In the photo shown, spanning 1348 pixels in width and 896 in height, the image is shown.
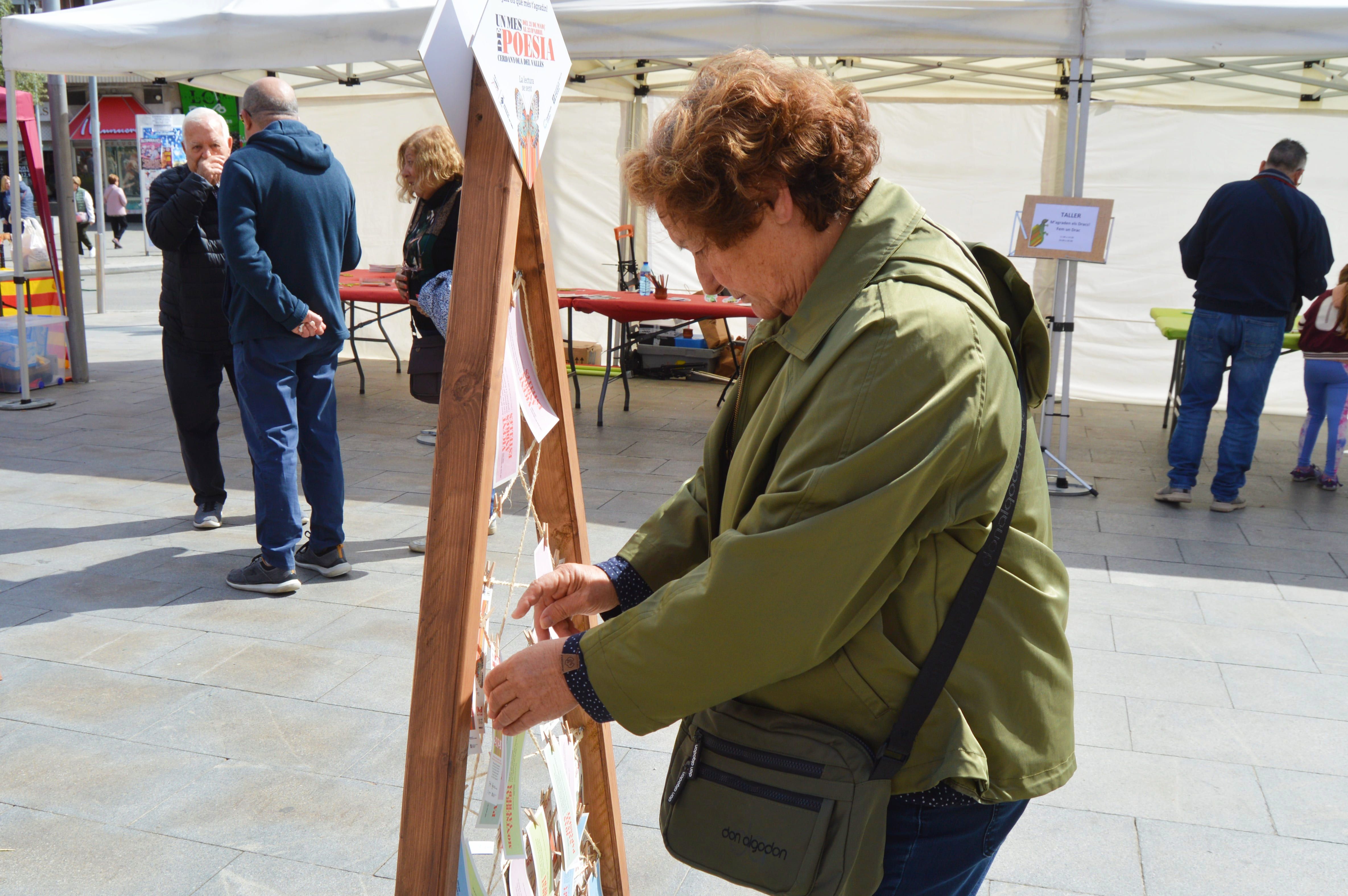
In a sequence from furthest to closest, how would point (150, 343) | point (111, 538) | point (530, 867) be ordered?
point (150, 343) < point (111, 538) < point (530, 867)

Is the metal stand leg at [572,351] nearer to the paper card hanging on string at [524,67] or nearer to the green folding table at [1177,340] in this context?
the green folding table at [1177,340]

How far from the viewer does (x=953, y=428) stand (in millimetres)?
1030

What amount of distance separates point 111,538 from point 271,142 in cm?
194

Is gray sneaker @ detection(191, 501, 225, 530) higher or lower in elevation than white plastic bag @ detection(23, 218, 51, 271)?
lower

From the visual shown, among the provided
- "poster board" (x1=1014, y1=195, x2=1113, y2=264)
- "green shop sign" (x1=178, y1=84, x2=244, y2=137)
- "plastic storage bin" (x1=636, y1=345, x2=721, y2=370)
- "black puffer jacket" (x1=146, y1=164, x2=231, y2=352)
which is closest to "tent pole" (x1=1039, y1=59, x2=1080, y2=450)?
"poster board" (x1=1014, y1=195, x2=1113, y2=264)

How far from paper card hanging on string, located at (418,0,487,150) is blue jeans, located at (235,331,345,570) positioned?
2.96 meters

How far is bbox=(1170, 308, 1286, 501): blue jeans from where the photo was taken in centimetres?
549

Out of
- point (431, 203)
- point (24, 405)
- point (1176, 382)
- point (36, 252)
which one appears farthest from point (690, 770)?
point (36, 252)

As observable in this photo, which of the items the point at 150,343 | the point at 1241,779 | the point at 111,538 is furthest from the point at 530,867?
the point at 150,343

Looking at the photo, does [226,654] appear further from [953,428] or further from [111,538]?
[953,428]

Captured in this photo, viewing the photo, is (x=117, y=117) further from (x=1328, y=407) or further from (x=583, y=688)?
(x=583, y=688)

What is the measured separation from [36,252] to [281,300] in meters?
5.24

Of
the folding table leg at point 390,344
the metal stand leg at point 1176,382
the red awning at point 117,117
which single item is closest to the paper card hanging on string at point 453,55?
the metal stand leg at point 1176,382

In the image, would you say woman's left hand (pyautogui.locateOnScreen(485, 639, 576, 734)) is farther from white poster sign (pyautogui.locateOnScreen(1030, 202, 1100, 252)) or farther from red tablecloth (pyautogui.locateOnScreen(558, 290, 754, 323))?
→ red tablecloth (pyautogui.locateOnScreen(558, 290, 754, 323))
